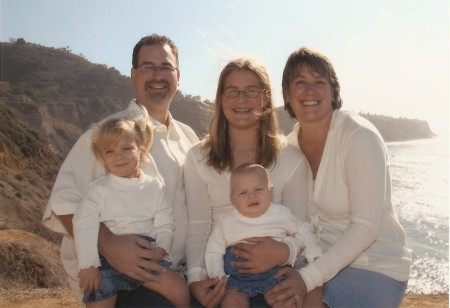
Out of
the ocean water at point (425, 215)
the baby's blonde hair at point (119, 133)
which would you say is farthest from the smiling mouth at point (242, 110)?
the ocean water at point (425, 215)

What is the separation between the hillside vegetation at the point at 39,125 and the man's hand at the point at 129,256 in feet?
4.96

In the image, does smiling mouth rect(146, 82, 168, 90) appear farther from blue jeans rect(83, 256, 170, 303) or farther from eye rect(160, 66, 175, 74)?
blue jeans rect(83, 256, 170, 303)

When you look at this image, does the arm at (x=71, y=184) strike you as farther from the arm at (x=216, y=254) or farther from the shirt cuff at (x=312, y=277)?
the shirt cuff at (x=312, y=277)

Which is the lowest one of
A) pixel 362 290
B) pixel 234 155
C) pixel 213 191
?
pixel 362 290

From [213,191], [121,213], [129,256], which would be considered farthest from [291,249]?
[121,213]

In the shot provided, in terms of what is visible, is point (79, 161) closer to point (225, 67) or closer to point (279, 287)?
point (225, 67)

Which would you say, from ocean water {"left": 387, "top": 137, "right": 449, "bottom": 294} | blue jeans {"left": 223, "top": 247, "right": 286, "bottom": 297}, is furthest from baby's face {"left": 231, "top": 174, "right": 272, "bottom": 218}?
ocean water {"left": 387, "top": 137, "right": 449, "bottom": 294}

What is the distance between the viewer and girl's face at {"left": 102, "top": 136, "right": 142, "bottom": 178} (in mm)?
3572

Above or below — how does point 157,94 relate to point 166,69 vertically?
below

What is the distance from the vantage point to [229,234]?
3.51 metres

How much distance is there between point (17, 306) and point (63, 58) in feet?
177

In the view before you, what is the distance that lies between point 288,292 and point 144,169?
141cm

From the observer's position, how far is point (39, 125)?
104 feet

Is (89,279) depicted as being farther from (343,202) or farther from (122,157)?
(343,202)
